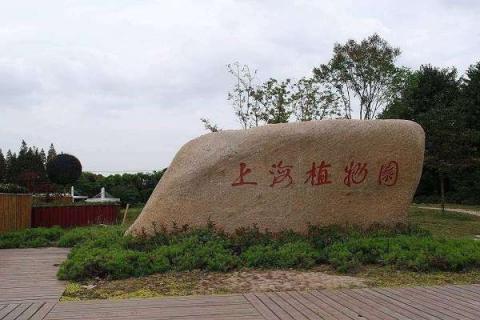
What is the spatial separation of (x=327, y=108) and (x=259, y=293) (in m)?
21.4

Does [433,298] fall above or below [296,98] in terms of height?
below

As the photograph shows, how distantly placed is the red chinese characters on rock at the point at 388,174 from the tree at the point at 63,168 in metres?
13.2

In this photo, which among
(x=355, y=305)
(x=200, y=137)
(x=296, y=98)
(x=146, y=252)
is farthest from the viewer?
(x=296, y=98)

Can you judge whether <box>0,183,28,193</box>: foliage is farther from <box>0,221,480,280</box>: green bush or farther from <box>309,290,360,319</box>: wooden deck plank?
<box>309,290,360,319</box>: wooden deck plank

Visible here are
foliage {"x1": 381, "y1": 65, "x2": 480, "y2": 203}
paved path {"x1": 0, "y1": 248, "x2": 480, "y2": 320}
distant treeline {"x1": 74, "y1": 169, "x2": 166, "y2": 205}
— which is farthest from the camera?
distant treeline {"x1": 74, "y1": 169, "x2": 166, "y2": 205}

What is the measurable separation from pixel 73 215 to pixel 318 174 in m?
10.8

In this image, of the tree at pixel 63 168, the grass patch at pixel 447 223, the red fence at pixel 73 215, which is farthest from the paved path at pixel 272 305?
the tree at pixel 63 168

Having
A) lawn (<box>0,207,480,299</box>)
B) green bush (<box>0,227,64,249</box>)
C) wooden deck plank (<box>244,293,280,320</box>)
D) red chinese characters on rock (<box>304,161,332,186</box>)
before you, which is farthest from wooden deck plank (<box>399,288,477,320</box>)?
green bush (<box>0,227,64,249</box>)

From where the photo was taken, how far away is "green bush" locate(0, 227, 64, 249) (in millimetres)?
14141

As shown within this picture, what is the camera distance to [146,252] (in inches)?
385

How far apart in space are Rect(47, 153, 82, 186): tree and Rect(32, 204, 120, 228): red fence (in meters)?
2.23

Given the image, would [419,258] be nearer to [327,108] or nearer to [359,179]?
[359,179]

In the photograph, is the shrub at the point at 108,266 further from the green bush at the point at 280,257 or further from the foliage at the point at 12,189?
the foliage at the point at 12,189

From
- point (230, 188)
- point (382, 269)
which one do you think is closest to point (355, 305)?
point (382, 269)
